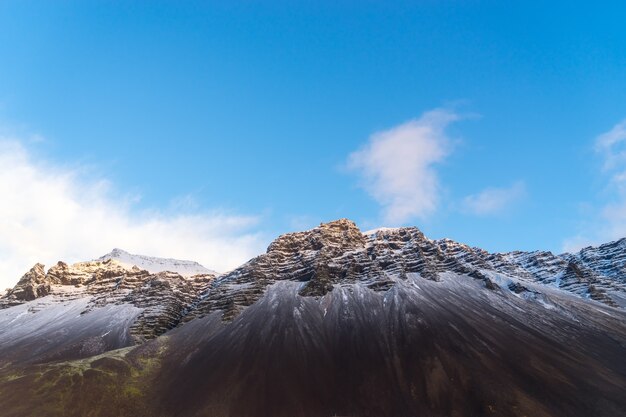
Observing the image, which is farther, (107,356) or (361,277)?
(361,277)

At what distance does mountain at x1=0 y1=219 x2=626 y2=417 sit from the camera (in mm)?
93375

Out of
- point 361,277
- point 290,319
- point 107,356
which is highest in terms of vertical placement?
point 361,277

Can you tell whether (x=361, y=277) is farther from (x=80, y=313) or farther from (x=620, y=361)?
(x=80, y=313)

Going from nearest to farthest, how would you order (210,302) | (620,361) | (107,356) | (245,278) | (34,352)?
(620,361), (107,356), (34,352), (210,302), (245,278)

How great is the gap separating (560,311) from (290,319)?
10379 cm

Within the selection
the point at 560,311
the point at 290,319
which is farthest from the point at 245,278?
the point at 560,311

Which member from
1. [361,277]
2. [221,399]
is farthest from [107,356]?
[361,277]

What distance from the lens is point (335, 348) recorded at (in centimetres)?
12200

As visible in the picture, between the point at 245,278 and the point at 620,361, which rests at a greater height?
the point at 245,278

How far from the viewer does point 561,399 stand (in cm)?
8894

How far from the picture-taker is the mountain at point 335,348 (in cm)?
9338

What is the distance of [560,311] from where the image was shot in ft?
495

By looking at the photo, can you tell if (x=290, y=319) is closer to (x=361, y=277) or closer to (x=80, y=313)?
(x=361, y=277)

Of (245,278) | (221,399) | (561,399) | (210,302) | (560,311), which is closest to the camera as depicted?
(561,399)
